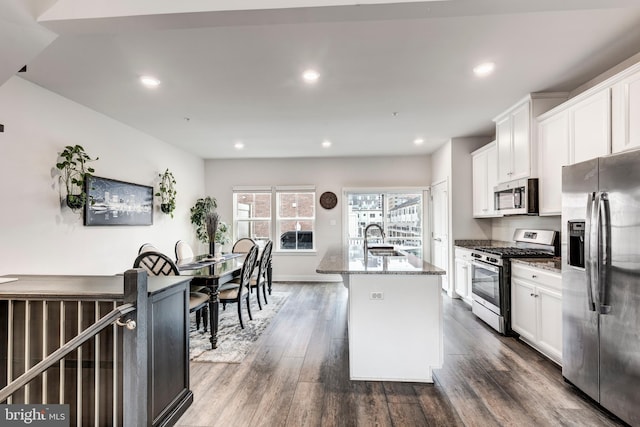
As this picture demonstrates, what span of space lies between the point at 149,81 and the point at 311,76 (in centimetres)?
156

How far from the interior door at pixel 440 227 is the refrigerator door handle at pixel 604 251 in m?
3.11

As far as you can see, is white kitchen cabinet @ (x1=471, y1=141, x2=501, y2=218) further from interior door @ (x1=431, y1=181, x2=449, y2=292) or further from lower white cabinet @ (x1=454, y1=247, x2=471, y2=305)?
lower white cabinet @ (x1=454, y1=247, x2=471, y2=305)

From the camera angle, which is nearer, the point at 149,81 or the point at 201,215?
the point at 149,81

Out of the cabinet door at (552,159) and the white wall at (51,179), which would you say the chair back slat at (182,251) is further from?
the cabinet door at (552,159)

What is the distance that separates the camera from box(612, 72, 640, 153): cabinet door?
2127mm

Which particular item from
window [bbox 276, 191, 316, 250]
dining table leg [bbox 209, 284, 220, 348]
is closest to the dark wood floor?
dining table leg [bbox 209, 284, 220, 348]

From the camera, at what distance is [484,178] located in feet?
14.6

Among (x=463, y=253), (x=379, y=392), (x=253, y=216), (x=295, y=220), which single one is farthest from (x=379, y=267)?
(x=253, y=216)

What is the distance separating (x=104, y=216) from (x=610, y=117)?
17.1 ft

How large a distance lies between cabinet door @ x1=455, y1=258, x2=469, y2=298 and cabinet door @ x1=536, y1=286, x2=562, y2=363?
1.51m

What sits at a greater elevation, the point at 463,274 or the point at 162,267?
the point at 162,267

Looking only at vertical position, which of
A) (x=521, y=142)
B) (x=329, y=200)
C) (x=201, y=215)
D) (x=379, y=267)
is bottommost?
(x=379, y=267)

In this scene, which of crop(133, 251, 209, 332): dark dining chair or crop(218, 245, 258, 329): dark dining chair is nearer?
crop(133, 251, 209, 332): dark dining chair

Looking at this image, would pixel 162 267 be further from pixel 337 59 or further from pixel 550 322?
pixel 550 322
